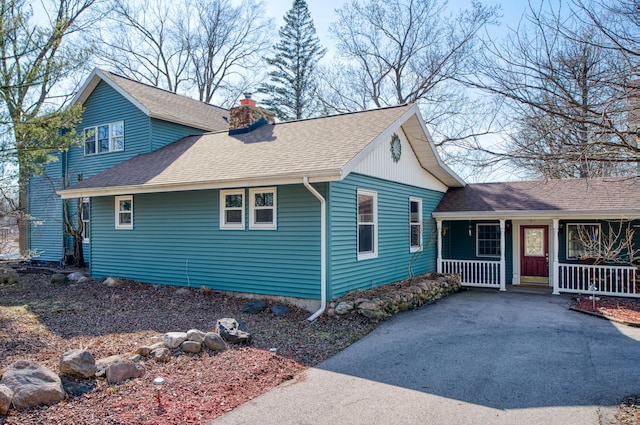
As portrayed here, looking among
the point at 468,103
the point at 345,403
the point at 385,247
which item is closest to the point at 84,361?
the point at 345,403

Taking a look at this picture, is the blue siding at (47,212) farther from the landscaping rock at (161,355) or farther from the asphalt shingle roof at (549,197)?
the asphalt shingle roof at (549,197)

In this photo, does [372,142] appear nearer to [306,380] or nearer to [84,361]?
[306,380]

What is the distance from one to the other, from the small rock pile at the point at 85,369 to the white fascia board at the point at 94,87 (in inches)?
394

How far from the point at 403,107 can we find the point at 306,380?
302 inches

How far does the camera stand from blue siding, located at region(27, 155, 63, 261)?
1723cm

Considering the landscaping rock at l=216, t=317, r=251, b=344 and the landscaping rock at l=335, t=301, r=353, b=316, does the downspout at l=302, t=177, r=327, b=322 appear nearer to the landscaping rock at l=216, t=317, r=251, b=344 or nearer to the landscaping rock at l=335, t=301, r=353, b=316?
the landscaping rock at l=335, t=301, r=353, b=316

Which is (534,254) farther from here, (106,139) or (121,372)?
(106,139)

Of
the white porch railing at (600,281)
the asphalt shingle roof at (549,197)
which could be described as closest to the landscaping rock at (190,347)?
the asphalt shingle roof at (549,197)

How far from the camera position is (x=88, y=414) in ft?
14.2

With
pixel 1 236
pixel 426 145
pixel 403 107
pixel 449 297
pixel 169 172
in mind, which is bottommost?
pixel 449 297

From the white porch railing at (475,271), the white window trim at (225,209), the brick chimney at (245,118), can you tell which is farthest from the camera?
the white porch railing at (475,271)

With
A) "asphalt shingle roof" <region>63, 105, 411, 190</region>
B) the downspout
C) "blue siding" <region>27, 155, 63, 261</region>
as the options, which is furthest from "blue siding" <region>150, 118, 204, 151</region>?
the downspout

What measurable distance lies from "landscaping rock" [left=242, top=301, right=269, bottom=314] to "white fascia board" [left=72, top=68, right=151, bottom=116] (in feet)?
27.4

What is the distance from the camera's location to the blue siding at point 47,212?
1723 centimetres
